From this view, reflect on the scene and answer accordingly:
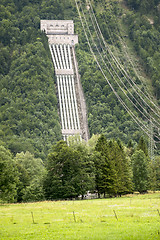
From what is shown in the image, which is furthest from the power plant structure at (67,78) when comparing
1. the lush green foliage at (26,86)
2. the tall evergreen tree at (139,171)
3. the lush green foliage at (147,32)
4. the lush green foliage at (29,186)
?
the lush green foliage at (29,186)

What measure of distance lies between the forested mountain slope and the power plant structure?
7.38ft

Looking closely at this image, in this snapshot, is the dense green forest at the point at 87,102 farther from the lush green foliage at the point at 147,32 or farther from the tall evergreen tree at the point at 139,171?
the lush green foliage at the point at 147,32

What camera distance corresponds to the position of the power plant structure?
128 meters

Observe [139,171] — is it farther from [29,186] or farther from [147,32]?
[147,32]

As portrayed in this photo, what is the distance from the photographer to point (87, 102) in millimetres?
134250

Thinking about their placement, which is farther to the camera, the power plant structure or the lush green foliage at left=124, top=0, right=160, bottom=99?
the lush green foliage at left=124, top=0, right=160, bottom=99

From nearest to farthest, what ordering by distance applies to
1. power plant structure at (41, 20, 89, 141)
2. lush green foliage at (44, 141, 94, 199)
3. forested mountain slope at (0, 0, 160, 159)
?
lush green foliage at (44, 141, 94, 199) → forested mountain slope at (0, 0, 160, 159) → power plant structure at (41, 20, 89, 141)

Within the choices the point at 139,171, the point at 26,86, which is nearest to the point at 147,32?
the point at 26,86

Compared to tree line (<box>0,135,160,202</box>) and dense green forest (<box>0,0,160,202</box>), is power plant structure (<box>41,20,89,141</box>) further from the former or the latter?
tree line (<box>0,135,160,202</box>)

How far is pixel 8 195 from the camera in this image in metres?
53.5

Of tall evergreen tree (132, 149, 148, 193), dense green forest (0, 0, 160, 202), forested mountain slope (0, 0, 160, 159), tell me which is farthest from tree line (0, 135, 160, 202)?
forested mountain slope (0, 0, 160, 159)

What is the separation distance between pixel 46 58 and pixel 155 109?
117 feet

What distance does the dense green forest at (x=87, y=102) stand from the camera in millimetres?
62688

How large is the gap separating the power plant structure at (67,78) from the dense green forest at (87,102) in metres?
2.21
